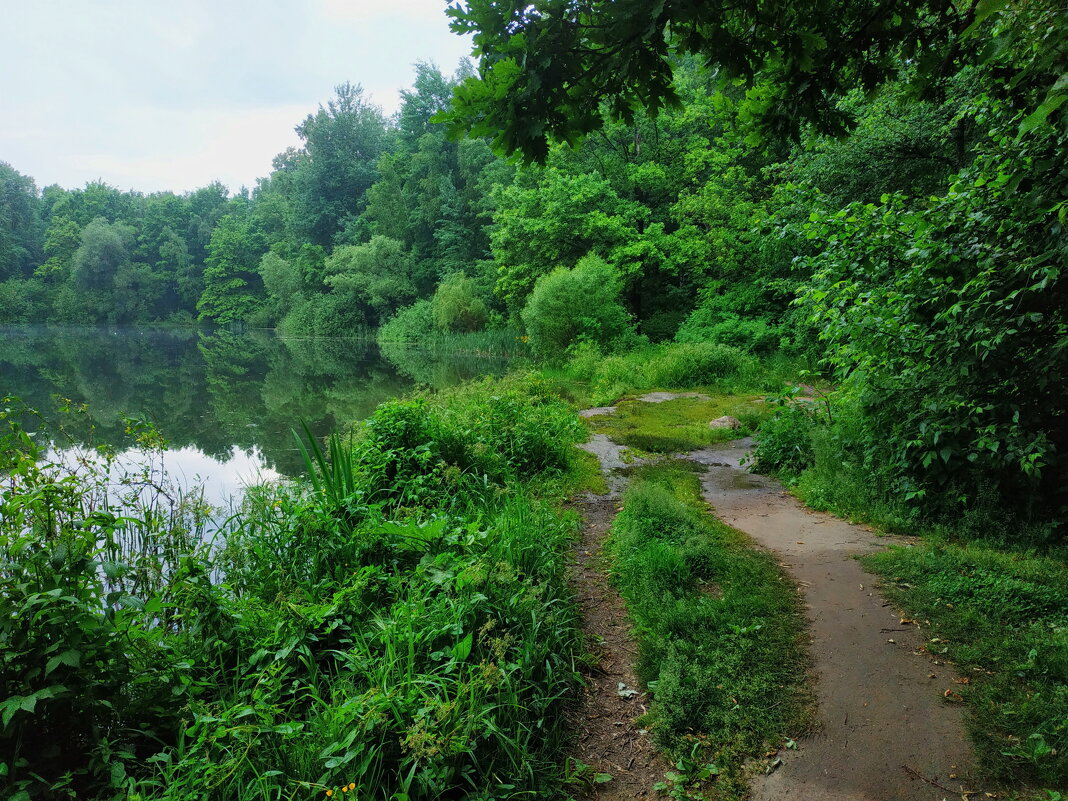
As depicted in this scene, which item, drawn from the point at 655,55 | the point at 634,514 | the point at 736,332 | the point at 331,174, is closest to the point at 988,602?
the point at 634,514

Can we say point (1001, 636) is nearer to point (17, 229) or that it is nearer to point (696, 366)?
point (696, 366)

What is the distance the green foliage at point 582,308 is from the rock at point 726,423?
8.84 metres

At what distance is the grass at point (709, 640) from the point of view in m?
2.43

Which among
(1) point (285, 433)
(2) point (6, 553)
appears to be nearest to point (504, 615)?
(2) point (6, 553)

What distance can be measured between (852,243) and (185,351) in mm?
34410

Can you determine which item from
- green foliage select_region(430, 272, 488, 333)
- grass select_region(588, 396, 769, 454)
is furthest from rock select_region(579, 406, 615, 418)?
green foliage select_region(430, 272, 488, 333)

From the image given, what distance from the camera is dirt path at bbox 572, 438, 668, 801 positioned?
2.40m

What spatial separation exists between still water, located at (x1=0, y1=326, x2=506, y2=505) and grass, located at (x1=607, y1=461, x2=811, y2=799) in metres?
4.12

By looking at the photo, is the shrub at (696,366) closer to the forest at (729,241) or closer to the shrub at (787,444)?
the forest at (729,241)

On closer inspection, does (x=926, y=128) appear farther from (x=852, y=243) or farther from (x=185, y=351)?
(x=185, y=351)

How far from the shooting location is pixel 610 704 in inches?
112

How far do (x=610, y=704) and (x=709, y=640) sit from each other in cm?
66

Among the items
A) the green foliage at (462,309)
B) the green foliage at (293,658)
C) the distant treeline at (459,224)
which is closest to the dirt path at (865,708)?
the green foliage at (293,658)

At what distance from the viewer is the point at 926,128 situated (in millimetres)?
11250
